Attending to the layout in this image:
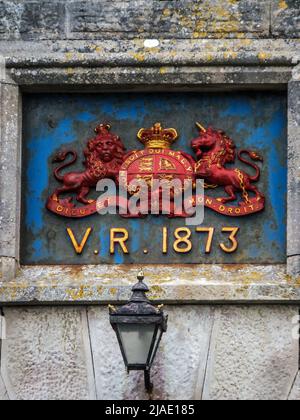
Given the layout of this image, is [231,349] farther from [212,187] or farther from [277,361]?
[212,187]

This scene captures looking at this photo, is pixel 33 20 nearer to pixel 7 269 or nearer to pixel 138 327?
pixel 7 269

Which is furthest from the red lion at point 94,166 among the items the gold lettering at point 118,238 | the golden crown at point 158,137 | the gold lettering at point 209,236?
the gold lettering at point 209,236

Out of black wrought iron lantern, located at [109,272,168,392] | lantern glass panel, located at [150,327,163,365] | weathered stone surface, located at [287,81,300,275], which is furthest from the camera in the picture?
weathered stone surface, located at [287,81,300,275]

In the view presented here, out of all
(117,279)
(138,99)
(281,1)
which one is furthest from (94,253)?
(281,1)

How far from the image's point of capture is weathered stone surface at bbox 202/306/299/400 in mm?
10875

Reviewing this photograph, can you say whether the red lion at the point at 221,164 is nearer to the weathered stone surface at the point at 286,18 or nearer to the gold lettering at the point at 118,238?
the gold lettering at the point at 118,238

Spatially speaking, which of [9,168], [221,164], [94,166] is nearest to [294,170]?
[221,164]

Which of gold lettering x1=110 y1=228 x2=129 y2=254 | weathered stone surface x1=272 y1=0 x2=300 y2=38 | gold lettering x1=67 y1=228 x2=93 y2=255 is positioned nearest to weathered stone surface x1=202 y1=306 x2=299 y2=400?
gold lettering x1=110 y1=228 x2=129 y2=254

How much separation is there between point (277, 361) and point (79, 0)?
2630 millimetres

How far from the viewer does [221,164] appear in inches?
444

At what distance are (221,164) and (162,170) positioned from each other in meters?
0.37

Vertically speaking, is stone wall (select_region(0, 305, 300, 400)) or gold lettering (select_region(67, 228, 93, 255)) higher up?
gold lettering (select_region(67, 228, 93, 255))

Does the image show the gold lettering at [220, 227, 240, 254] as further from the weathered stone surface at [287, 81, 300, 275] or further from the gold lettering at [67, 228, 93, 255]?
the gold lettering at [67, 228, 93, 255]

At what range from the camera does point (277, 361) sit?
35.7 feet
